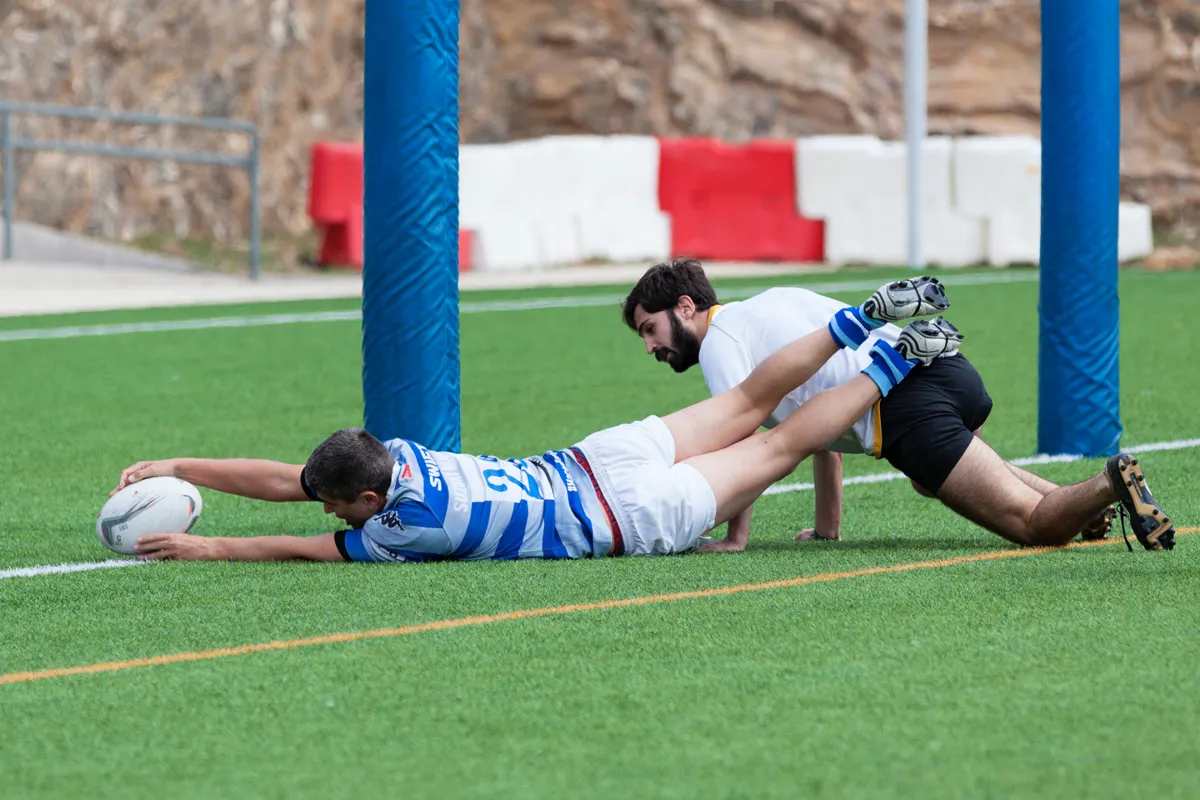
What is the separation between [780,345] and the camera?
275 inches

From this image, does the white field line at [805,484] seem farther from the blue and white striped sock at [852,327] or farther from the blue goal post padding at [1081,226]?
the blue and white striped sock at [852,327]

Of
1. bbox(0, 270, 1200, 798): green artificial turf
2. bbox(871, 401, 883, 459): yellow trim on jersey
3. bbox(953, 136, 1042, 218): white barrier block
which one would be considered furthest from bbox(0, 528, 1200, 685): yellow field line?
bbox(953, 136, 1042, 218): white barrier block

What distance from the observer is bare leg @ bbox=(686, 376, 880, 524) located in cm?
676

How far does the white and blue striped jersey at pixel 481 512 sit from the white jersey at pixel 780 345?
0.66m

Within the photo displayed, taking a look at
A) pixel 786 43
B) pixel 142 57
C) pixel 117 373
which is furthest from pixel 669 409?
pixel 786 43

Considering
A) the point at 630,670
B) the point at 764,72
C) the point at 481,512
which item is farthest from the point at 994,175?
the point at 630,670

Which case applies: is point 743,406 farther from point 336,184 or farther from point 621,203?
point 621,203

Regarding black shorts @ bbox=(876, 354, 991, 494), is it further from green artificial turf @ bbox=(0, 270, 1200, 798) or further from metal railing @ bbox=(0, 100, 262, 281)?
metal railing @ bbox=(0, 100, 262, 281)

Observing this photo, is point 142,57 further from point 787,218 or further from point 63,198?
point 787,218

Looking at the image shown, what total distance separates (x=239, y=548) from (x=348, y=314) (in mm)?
11119

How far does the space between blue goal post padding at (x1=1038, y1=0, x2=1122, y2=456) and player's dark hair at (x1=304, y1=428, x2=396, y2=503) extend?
13.2 feet

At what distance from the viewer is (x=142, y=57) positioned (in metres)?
25.7

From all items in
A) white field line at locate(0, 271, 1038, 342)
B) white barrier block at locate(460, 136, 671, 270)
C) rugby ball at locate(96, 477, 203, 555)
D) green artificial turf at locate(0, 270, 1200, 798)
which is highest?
white barrier block at locate(460, 136, 671, 270)

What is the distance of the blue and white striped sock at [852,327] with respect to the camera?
6660 mm
